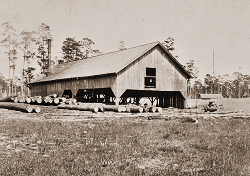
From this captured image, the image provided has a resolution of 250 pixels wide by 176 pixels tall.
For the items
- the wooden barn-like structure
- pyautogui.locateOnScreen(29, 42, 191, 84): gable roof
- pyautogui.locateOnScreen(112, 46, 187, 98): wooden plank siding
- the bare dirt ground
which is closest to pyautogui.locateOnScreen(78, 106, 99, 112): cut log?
the wooden barn-like structure

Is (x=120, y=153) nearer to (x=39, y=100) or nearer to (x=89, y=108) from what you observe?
(x=89, y=108)

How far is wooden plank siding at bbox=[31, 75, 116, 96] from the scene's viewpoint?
28906 millimetres

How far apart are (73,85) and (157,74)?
37.1 feet

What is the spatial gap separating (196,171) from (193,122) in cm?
843

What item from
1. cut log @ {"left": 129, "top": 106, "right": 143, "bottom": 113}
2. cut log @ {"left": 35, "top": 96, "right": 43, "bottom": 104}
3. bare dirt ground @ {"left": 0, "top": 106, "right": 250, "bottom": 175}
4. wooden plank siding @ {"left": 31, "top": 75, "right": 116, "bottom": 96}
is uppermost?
wooden plank siding @ {"left": 31, "top": 75, "right": 116, "bottom": 96}

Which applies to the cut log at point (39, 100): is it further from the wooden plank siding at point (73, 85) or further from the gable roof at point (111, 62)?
the gable roof at point (111, 62)

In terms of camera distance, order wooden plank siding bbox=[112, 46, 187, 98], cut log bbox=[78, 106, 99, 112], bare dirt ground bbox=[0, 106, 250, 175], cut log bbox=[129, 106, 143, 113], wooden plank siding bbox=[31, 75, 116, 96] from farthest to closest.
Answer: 1. wooden plank siding bbox=[31, 75, 116, 96]
2. wooden plank siding bbox=[112, 46, 187, 98]
3. cut log bbox=[129, 106, 143, 113]
4. cut log bbox=[78, 106, 99, 112]
5. bare dirt ground bbox=[0, 106, 250, 175]

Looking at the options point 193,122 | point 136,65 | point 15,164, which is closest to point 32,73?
point 136,65

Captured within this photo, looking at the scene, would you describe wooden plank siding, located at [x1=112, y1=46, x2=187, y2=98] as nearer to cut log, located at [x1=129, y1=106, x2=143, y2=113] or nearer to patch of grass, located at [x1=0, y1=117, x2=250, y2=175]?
cut log, located at [x1=129, y1=106, x2=143, y2=113]

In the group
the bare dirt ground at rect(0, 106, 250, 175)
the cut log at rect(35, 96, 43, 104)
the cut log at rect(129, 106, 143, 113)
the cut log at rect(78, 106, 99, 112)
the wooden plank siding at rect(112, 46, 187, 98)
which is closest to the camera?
the bare dirt ground at rect(0, 106, 250, 175)

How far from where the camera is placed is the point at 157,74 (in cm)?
3125

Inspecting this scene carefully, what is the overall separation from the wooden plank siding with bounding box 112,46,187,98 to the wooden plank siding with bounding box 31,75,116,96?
1.39m

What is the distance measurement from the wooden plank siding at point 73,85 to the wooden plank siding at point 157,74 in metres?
1.39

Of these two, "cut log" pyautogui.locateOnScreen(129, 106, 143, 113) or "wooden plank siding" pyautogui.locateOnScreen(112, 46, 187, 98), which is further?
"wooden plank siding" pyautogui.locateOnScreen(112, 46, 187, 98)
